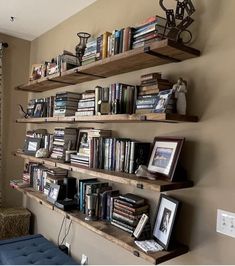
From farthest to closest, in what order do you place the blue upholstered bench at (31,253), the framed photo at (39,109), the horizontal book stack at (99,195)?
the framed photo at (39,109) → the blue upholstered bench at (31,253) → the horizontal book stack at (99,195)

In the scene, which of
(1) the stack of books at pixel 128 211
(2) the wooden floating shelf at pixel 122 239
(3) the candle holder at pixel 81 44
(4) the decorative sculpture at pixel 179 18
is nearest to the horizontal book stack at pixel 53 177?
(2) the wooden floating shelf at pixel 122 239

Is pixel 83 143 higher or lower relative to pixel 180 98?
lower

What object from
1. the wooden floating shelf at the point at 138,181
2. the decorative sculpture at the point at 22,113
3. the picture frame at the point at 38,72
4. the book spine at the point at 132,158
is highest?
the picture frame at the point at 38,72

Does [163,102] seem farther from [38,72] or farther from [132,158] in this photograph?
[38,72]

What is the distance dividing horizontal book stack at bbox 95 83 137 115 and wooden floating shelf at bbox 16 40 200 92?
0.51ft

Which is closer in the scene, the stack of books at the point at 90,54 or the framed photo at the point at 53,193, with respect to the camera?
the stack of books at the point at 90,54

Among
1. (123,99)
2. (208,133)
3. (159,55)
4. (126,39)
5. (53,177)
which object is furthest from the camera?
(53,177)

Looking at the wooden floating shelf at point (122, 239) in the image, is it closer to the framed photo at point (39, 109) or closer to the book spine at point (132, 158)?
the book spine at point (132, 158)

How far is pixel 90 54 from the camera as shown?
2.23m

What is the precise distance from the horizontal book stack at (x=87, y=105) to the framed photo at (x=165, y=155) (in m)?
0.64

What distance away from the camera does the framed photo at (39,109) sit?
3036mm

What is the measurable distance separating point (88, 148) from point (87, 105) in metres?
0.35

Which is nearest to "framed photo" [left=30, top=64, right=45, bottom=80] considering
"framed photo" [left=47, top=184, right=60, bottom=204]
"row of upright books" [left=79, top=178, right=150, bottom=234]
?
"framed photo" [left=47, top=184, right=60, bottom=204]

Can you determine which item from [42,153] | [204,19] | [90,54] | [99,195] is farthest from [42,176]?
[204,19]
